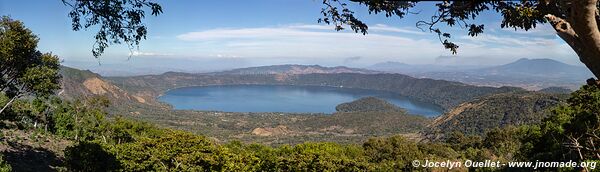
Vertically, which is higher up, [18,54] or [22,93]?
[18,54]

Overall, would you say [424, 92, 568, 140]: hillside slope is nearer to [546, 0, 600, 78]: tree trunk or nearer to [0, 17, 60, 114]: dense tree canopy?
[0, 17, 60, 114]: dense tree canopy

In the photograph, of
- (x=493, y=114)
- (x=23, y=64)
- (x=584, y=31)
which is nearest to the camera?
(x=584, y=31)

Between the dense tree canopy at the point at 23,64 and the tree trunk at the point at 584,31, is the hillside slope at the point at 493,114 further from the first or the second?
the tree trunk at the point at 584,31

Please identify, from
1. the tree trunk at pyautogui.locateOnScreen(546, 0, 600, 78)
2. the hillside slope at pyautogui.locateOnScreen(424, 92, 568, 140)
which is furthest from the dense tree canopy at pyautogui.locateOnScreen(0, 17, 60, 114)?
the hillside slope at pyautogui.locateOnScreen(424, 92, 568, 140)

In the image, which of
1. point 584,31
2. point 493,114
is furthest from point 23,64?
point 493,114

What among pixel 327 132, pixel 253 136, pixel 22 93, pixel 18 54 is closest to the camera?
pixel 18 54

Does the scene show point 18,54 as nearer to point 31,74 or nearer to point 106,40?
point 31,74

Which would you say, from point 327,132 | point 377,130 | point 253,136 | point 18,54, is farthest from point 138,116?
point 18,54

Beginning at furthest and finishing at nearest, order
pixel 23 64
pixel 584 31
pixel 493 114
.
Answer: pixel 493 114
pixel 23 64
pixel 584 31

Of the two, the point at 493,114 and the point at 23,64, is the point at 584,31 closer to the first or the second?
the point at 23,64
